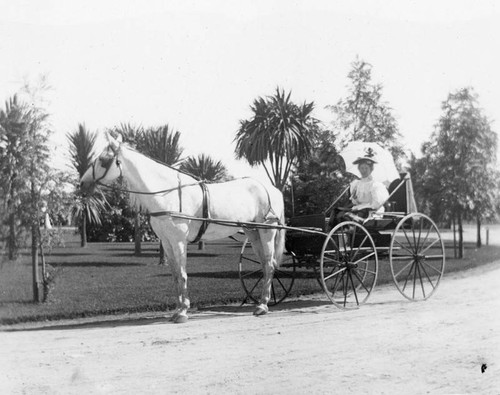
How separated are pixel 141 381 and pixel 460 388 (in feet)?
8.70

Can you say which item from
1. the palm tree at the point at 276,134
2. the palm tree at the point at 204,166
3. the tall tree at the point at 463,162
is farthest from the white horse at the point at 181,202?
the tall tree at the point at 463,162

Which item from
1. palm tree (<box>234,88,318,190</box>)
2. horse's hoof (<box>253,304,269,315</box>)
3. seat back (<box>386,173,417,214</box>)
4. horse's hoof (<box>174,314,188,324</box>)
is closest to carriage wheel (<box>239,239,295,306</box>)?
horse's hoof (<box>253,304,269,315</box>)

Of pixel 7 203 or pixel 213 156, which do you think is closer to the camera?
pixel 7 203

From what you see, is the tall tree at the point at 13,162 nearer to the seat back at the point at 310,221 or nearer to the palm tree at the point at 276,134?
the palm tree at the point at 276,134

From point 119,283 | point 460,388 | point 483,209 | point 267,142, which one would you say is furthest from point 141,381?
point 483,209

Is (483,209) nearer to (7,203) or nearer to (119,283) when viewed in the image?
(119,283)

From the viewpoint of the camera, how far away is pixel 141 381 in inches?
202

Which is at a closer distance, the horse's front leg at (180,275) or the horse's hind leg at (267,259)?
the horse's front leg at (180,275)

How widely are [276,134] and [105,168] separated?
2.72 m

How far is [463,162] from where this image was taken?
1417cm

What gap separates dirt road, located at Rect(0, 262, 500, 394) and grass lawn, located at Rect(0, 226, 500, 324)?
780mm

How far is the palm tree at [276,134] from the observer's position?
8.72 m

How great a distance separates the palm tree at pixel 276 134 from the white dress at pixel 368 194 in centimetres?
99

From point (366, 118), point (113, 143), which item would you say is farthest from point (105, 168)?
point (366, 118)
